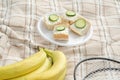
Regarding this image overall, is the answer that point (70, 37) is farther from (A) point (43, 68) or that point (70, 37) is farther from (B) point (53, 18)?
(A) point (43, 68)

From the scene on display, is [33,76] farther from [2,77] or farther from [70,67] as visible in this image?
[70,67]

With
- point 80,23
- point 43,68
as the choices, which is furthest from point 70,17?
point 43,68

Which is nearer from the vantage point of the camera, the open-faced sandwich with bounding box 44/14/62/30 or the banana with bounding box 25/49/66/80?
the banana with bounding box 25/49/66/80

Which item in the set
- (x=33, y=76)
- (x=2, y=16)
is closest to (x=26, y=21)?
(x=2, y=16)

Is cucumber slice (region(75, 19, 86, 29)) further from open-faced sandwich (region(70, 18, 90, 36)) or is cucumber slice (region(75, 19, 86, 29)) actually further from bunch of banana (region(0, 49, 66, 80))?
bunch of banana (region(0, 49, 66, 80))

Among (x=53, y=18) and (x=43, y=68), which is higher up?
(x=53, y=18)

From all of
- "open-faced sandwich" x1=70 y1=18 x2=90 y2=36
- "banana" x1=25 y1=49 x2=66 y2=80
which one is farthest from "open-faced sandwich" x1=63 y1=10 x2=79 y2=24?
"banana" x1=25 y1=49 x2=66 y2=80

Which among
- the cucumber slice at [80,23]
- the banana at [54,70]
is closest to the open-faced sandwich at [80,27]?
the cucumber slice at [80,23]
